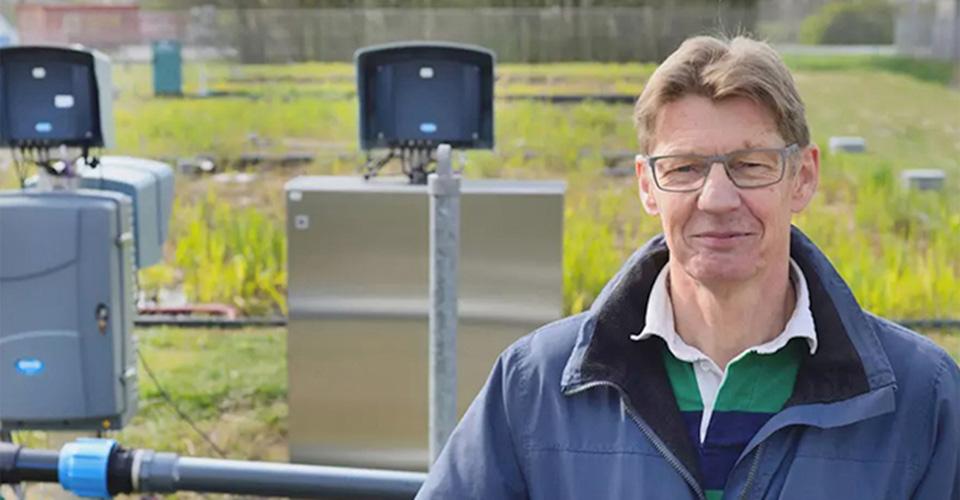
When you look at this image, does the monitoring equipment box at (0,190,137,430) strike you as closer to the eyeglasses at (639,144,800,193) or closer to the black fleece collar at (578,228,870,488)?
the black fleece collar at (578,228,870,488)

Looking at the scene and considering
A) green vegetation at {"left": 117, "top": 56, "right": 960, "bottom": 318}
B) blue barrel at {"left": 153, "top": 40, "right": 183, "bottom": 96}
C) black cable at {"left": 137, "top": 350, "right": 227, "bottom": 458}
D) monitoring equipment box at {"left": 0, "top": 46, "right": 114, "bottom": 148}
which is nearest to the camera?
monitoring equipment box at {"left": 0, "top": 46, "right": 114, "bottom": 148}

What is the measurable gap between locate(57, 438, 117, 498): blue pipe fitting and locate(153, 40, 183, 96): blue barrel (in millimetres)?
7465

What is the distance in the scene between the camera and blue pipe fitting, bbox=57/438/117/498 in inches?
142

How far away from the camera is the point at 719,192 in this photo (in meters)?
1.98

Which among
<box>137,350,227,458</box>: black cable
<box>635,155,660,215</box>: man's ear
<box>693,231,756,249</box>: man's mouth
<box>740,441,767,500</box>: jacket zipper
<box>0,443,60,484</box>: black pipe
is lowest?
<box>137,350,227,458</box>: black cable

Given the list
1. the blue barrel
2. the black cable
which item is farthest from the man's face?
the blue barrel

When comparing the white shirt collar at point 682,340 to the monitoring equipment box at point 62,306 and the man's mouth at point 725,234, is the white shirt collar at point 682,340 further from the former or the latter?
the monitoring equipment box at point 62,306

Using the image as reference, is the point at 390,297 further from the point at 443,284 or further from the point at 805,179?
the point at 805,179

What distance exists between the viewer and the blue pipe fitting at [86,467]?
11.8 feet

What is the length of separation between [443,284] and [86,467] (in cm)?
99

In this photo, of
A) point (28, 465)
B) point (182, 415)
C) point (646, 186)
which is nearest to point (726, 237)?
point (646, 186)

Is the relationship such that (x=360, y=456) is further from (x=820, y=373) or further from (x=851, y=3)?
(x=851, y=3)

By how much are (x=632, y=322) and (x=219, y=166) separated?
27.0 feet

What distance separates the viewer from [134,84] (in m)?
11.1
